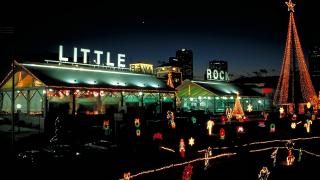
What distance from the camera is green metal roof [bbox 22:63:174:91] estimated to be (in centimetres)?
2802

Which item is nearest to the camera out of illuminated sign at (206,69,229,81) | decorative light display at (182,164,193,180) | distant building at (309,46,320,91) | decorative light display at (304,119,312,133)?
decorative light display at (182,164,193,180)

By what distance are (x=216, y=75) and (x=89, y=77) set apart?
103 feet

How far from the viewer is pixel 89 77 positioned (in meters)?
32.0

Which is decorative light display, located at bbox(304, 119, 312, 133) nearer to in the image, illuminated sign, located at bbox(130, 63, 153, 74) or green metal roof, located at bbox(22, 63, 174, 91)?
green metal roof, located at bbox(22, 63, 174, 91)

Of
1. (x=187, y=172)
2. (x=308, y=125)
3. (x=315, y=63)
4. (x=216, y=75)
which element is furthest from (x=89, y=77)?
(x=315, y=63)

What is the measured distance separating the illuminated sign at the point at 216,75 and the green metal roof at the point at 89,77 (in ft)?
64.1

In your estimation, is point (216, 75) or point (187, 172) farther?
point (216, 75)

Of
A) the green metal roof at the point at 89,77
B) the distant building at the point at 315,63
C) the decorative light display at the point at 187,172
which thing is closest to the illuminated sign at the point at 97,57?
the green metal roof at the point at 89,77

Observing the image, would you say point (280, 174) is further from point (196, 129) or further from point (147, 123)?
point (147, 123)

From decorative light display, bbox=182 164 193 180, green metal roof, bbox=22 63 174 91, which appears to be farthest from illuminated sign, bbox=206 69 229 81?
decorative light display, bbox=182 164 193 180

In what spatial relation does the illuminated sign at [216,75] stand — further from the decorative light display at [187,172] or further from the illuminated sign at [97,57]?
the decorative light display at [187,172]

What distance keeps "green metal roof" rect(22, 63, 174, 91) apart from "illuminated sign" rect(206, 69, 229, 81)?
19.5 metres

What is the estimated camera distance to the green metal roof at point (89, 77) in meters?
28.0

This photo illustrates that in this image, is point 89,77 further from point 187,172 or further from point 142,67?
point 187,172
